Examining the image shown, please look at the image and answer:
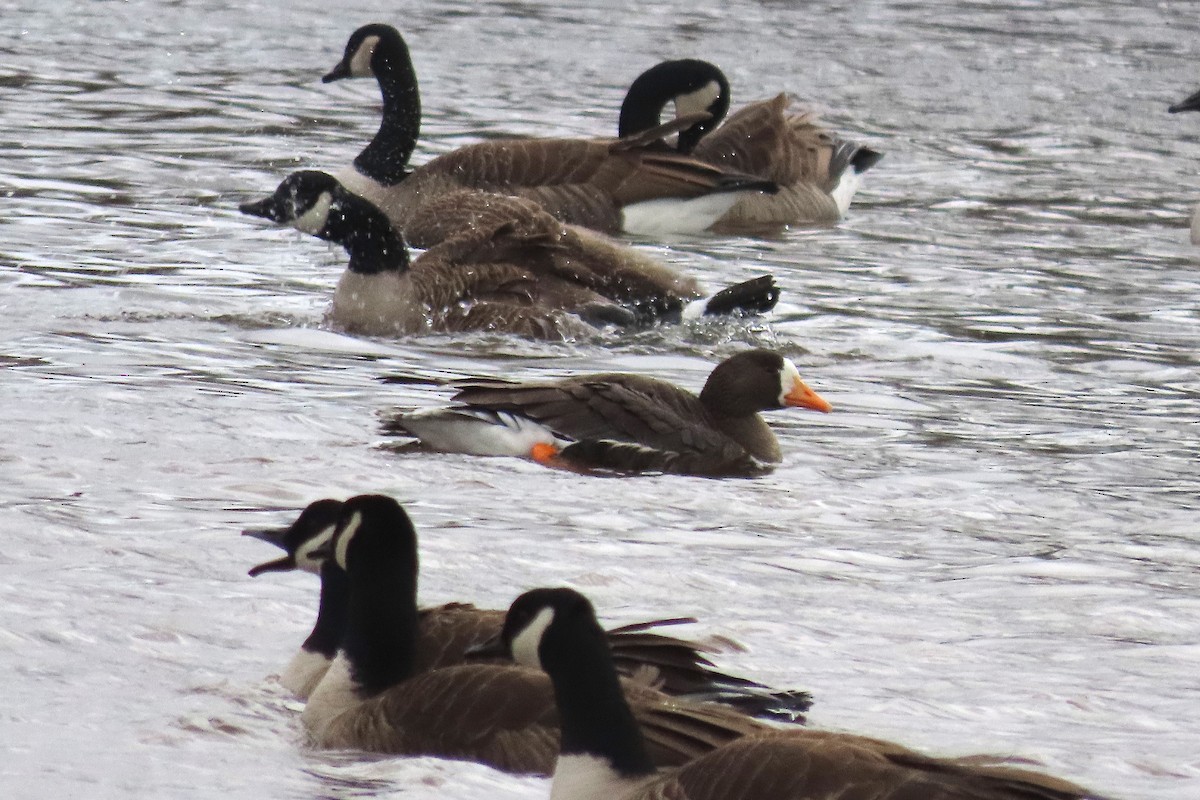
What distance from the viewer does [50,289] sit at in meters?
13.4

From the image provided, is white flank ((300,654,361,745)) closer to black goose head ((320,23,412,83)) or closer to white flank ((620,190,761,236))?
white flank ((620,190,761,236))

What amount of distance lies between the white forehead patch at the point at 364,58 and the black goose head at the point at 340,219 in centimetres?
495

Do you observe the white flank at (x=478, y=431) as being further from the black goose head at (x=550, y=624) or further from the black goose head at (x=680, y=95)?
the black goose head at (x=680, y=95)

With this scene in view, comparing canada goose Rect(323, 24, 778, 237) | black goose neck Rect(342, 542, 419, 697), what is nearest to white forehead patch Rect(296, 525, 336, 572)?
black goose neck Rect(342, 542, 419, 697)

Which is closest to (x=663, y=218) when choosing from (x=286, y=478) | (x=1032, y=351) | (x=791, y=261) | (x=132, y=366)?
(x=791, y=261)

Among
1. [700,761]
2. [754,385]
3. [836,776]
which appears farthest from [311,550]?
[754,385]

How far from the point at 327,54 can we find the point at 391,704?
19.0 m

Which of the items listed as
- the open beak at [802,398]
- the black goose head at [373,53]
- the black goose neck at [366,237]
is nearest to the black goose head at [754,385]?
the open beak at [802,398]

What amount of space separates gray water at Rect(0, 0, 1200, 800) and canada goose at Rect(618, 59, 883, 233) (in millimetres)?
436

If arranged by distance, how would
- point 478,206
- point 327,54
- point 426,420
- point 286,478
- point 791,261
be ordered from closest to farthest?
point 286,478 → point 426,420 → point 478,206 → point 791,261 → point 327,54

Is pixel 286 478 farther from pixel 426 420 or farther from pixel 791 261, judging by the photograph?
pixel 791 261

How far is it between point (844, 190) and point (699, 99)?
145 cm

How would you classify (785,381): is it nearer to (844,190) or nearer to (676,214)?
(676,214)

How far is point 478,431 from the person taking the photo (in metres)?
9.98
